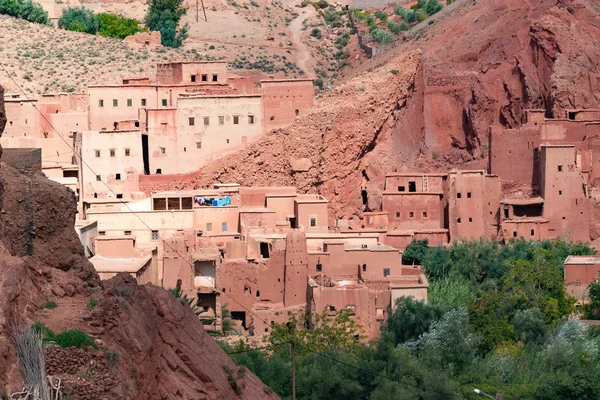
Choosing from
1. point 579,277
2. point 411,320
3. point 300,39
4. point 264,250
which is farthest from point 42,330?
point 300,39

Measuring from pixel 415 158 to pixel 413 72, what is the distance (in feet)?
8.28

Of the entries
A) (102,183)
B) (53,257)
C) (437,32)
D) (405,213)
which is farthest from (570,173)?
(53,257)

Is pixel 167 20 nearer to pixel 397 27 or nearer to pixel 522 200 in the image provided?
pixel 397 27

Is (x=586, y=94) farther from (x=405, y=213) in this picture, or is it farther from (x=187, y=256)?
(x=187, y=256)

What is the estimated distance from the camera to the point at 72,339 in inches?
619

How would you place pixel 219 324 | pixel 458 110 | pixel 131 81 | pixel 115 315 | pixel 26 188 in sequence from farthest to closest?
1. pixel 458 110
2. pixel 131 81
3. pixel 219 324
4. pixel 26 188
5. pixel 115 315

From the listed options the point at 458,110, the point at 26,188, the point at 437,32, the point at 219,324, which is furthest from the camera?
the point at 437,32

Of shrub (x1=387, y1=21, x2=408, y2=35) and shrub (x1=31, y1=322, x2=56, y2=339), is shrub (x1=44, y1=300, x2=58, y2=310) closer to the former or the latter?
shrub (x1=31, y1=322, x2=56, y2=339)

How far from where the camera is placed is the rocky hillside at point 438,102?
2031 inches

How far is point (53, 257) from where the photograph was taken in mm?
18781

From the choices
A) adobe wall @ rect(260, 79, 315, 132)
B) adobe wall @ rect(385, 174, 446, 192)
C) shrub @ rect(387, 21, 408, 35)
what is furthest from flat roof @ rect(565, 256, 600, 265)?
shrub @ rect(387, 21, 408, 35)

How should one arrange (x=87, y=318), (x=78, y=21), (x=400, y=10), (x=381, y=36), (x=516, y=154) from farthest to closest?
(x=400, y=10), (x=381, y=36), (x=78, y=21), (x=516, y=154), (x=87, y=318)

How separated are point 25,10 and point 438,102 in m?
21.4

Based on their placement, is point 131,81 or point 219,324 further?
point 131,81
